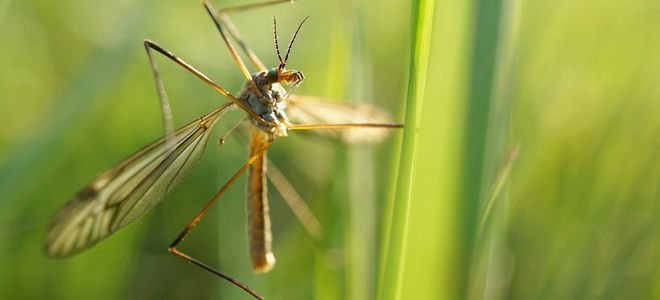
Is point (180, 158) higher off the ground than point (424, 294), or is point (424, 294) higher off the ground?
point (180, 158)

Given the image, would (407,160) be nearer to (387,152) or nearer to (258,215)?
(258,215)

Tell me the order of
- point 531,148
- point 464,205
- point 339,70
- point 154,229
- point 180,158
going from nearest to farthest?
1. point 464,205
2. point 180,158
3. point 339,70
4. point 531,148
5. point 154,229

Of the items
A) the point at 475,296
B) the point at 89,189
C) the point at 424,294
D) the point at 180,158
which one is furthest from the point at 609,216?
the point at 89,189

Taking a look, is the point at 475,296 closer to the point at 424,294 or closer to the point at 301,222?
the point at 424,294

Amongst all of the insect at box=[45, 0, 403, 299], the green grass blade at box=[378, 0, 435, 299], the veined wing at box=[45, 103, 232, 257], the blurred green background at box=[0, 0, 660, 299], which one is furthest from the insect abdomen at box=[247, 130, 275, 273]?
the green grass blade at box=[378, 0, 435, 299]

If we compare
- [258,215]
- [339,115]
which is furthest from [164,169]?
[339,115]

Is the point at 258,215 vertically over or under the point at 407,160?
under
